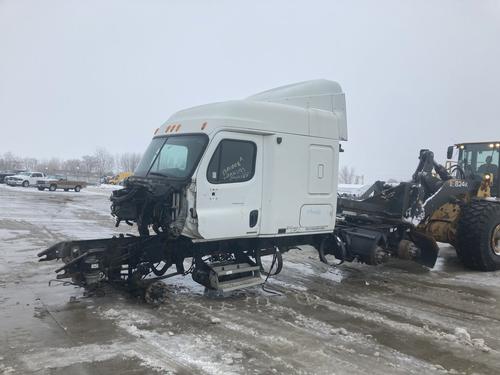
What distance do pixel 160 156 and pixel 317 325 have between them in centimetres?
358

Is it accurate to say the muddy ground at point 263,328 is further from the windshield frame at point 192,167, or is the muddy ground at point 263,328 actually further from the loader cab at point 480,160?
the loader cab at point 480,160

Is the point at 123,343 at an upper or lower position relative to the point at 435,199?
lower

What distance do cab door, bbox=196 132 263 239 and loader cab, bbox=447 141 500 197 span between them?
641 centimetres

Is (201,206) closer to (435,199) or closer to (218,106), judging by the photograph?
(218,106)

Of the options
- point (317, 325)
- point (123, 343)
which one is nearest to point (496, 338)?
point (317, 325)

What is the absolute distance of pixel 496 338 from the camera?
5.72 m

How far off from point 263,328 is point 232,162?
246 cm

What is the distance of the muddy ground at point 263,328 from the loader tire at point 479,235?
0.73 m

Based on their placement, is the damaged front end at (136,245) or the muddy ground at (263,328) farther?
the damaged front end at (136,245)

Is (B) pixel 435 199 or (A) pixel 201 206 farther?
(B) pixel 435 199

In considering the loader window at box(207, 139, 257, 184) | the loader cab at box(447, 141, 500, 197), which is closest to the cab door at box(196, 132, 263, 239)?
the loader window at box(207, 139, 257, 184)

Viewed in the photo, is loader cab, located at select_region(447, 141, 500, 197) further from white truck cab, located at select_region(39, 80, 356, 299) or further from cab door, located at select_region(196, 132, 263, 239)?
cab door, located at select_region(196, 132, 263, 239)

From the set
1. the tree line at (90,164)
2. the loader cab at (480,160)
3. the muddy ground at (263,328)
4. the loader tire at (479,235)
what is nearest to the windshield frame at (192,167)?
the muddy ground at (263,328)

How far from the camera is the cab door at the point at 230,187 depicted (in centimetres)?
649
